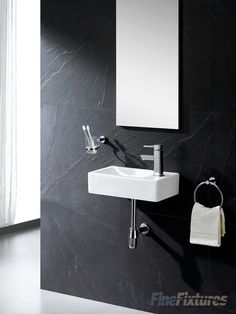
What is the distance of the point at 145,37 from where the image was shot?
3949 mm

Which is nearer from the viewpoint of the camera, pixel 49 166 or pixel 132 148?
pixel 132 148

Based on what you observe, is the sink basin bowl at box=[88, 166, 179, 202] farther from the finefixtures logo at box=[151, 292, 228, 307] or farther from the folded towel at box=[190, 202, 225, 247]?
the finefixtures logo at box=[151, 292, 228, 307]

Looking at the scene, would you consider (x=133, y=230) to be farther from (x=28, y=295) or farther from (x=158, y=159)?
(x=28, y=295)

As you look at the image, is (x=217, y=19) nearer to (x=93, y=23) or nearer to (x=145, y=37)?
(x=145, y=37)

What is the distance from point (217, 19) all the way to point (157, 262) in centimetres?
158

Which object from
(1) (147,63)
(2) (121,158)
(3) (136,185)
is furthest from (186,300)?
(1) (147,63)

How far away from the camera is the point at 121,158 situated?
4176 mm

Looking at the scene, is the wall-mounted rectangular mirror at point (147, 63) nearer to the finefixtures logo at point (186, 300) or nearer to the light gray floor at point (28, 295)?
the finefixtures logo at point (186, 300)

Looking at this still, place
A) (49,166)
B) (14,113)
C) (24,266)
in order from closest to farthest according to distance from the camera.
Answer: (49,166) → (24,266) → (14,113)

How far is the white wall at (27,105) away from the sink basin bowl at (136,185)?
2.30m

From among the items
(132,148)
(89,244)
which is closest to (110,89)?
(132,148)

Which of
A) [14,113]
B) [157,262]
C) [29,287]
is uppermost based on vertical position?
[14,113]

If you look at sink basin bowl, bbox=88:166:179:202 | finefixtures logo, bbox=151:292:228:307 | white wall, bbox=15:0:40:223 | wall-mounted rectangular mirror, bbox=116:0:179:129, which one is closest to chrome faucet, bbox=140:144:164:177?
sink basin bowl, bbox=88:166:179:202

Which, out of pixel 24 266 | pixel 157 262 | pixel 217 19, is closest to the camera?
pixel 217 19
